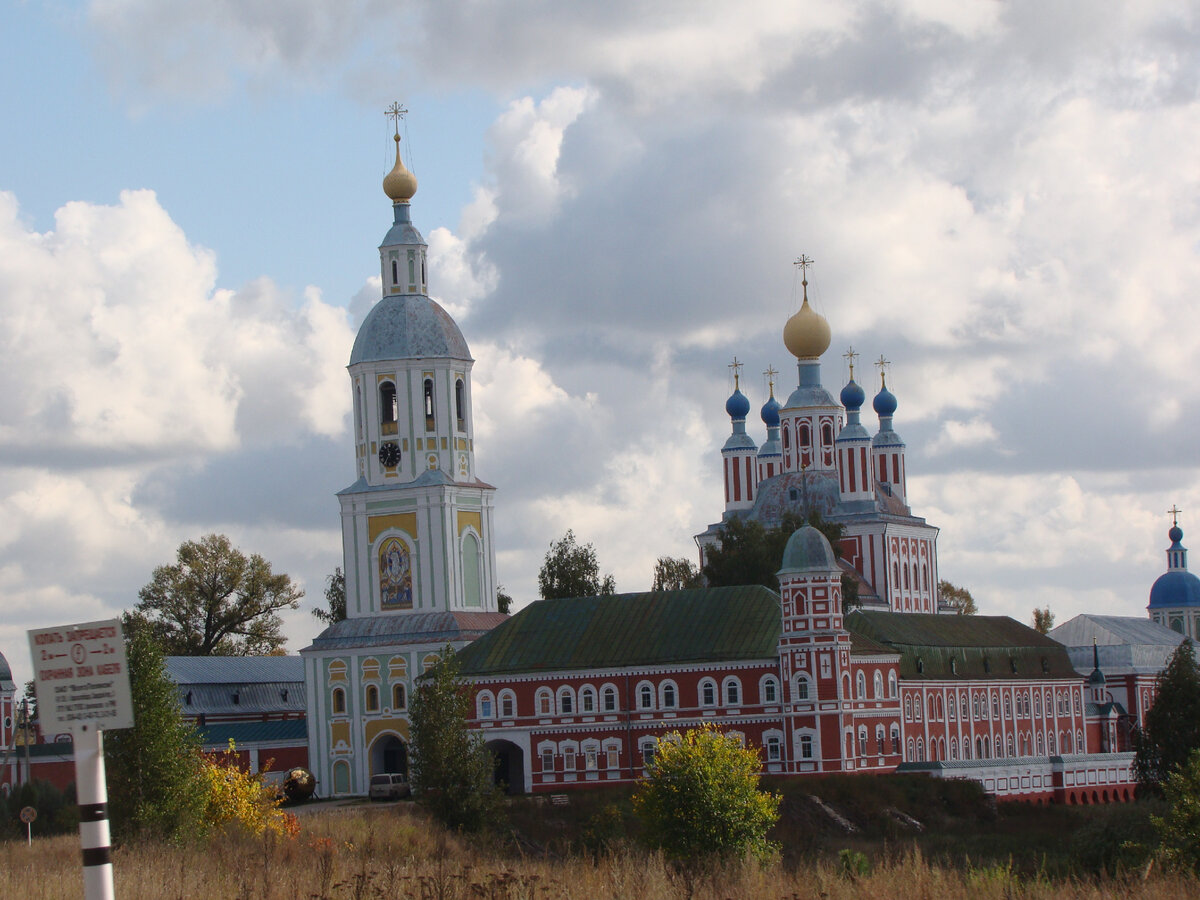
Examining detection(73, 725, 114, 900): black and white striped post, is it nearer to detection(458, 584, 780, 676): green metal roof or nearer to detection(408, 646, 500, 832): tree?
detection(408, 646, 500, 832): tree

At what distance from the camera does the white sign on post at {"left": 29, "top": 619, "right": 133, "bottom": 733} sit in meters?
10.9

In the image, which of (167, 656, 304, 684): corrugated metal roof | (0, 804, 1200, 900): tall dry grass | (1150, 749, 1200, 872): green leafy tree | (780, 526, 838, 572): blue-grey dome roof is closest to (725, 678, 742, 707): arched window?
(780, 526, 838, 572): blue-grey dome roof

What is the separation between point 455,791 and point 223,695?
35.3 meters

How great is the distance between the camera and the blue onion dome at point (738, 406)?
4250 inches

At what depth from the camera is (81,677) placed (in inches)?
436

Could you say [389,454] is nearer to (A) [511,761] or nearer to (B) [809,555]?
(A) [511,761]

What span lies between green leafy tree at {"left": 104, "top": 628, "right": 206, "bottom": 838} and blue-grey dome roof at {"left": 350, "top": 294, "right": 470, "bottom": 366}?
134 ft

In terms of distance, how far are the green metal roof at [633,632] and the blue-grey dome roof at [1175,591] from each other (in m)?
58.9

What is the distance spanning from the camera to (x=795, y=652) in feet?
205

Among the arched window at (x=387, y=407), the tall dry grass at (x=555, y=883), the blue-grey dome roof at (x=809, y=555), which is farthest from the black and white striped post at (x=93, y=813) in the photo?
the arched window at (x=387, y=407)

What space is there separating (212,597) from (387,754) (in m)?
24.4

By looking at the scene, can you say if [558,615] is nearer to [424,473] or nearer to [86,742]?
[424,473]

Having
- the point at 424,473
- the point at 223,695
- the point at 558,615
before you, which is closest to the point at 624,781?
the point at 558,615

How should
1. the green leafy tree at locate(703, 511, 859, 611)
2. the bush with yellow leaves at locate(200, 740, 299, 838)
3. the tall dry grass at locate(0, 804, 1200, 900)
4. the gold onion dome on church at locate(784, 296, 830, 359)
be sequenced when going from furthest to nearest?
the gold onion dome on church at locate(784, 296, 830, 359) < the green leafy tree at locate(703, 511, 859, 611) < the bush with yellow leaves at locate(200, 740, 299, 838) < the tall dry grass at locate(0, 804, 1200, 900)
